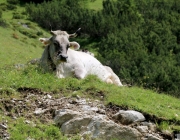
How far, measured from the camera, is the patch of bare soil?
9.03 m

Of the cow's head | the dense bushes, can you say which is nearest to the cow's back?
the cow's head

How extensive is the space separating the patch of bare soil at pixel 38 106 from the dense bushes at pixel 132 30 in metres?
36.8

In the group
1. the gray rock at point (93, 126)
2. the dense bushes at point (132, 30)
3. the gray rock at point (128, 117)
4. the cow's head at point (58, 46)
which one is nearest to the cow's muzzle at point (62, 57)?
the cow's head at point (58, 46)

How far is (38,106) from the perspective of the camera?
9570 millimetres

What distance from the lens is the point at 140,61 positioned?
56.5 m

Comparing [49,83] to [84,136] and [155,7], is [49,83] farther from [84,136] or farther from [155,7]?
[155,7]

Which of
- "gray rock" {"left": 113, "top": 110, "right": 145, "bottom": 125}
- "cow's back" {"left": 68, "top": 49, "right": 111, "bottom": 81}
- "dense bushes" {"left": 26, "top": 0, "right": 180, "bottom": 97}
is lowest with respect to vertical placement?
"dense bushes" {"left": 26, "top": 0, "right": 180, "bottom": 97}

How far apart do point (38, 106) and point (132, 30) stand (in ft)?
205

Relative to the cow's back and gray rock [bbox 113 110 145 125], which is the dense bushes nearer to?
the cow's back

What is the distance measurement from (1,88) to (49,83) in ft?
5.19

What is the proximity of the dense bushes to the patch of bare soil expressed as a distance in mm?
36806

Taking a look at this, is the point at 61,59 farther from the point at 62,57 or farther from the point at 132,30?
the point at 132,30

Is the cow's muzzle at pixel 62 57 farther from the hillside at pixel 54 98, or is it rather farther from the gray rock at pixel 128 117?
the gray rock at pixel 128 117

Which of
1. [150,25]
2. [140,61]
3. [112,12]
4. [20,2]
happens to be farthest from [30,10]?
[140,61]
